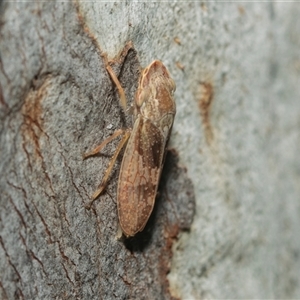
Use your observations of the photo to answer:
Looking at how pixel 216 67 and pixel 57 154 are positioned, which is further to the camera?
pixel 216 67

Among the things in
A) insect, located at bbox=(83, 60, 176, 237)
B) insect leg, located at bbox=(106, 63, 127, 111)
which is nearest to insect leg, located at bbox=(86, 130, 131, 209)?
insect, located at bbox=(83, 60, 176, 237)

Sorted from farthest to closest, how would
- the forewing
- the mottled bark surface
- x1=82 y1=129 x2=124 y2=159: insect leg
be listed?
the forewing → x1=82 y1=129 x2=124 y2=159: insect leg → the mottled bark surface

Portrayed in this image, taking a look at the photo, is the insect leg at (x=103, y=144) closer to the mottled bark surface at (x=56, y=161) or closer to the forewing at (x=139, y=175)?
the mottled bark surface at (x=56, y=161)

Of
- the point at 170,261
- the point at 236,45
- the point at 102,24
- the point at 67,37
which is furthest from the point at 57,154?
the point at 236,45

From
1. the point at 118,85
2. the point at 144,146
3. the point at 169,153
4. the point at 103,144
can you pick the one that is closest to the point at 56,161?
the point at 103,144

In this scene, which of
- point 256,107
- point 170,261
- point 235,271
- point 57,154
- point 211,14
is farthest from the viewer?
point 256,107

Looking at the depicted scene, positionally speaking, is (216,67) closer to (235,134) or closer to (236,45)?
(236,45)

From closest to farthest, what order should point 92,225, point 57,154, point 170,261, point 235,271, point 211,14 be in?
point 57,154, point 92,225, point 170,261, point 211,14, point 235,271

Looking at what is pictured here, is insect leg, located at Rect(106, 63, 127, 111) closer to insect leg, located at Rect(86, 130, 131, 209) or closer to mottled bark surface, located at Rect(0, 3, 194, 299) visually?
mottled bark surface, located at Rect(0, 3, 194, 299)
